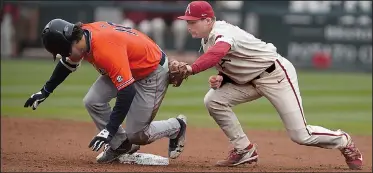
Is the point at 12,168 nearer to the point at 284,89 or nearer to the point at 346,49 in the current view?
the point at 284,89

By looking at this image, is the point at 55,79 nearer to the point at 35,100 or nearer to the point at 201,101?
the point at 35,100

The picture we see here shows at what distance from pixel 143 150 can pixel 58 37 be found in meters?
3.11

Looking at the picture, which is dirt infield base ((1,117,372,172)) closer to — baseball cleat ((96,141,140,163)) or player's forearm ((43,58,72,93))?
baseball cleat ((96,141,140,163))

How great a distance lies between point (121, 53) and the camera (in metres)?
6.66

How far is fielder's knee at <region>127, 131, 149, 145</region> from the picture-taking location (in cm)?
732

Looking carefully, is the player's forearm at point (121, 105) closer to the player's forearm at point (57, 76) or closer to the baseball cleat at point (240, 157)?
the player's forearm at point (57, 76)

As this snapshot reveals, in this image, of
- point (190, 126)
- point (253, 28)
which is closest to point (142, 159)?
point (190, 126)

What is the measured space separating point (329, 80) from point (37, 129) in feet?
31.9

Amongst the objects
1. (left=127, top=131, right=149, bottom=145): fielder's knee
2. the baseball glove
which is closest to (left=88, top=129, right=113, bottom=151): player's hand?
(left=127, top=131, right=149, bottom=145): fielder's knee

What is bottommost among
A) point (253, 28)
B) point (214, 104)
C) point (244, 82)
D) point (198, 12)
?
point (253, 28)

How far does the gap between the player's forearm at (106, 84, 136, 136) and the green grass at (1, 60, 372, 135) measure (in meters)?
5.67

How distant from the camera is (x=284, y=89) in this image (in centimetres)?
741

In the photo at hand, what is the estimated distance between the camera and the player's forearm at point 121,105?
662cm

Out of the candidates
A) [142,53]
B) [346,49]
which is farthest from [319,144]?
[346,49]
